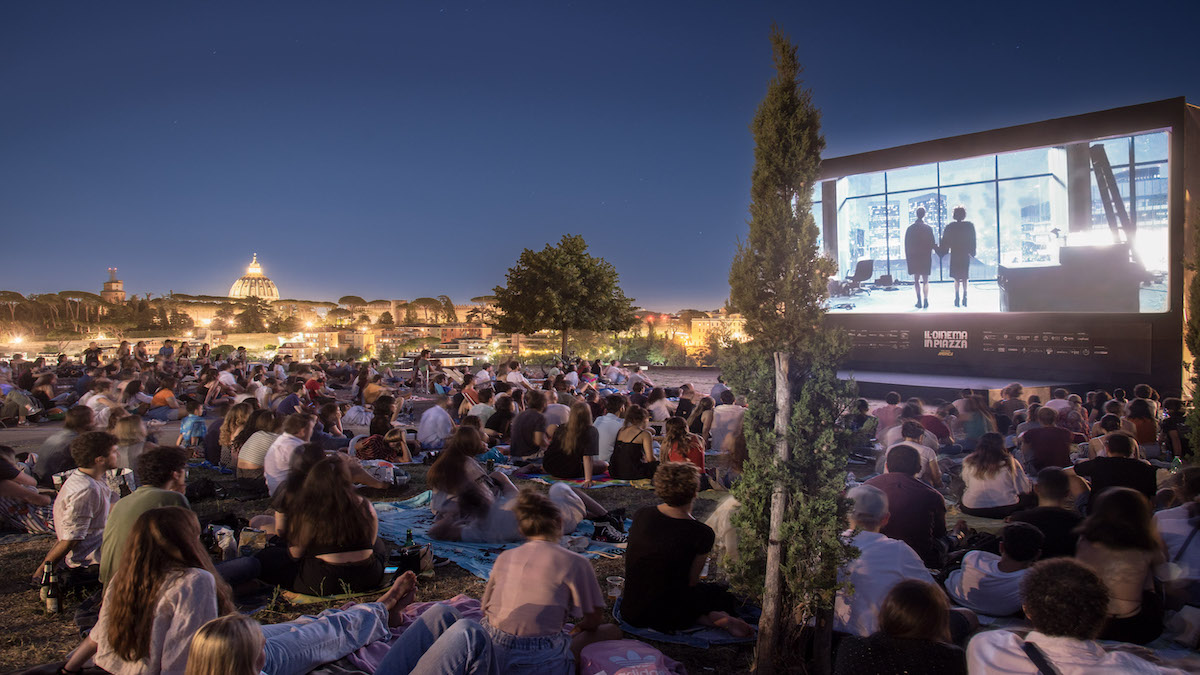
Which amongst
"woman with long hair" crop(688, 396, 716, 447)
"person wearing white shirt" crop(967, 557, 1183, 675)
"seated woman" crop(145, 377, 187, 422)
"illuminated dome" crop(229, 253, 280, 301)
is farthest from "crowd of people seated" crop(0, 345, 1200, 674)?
"illuminated dome" crop(229, 253, 280, 301)

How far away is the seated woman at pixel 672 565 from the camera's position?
3.82 meters

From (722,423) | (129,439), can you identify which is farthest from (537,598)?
(722,423)

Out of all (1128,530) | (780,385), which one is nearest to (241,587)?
(780,385)

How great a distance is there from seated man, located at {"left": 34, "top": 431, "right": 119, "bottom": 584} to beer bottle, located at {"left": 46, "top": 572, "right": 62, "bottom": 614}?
8 cm

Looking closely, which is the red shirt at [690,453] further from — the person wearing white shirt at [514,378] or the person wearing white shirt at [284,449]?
the person wearing white shirt at [514,378]

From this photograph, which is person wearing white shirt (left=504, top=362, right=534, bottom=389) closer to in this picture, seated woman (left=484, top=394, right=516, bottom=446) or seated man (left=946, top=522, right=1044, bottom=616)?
seated woman (left=484, top=394, right=516, bottom=446)

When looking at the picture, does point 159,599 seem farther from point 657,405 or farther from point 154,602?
point 657,405

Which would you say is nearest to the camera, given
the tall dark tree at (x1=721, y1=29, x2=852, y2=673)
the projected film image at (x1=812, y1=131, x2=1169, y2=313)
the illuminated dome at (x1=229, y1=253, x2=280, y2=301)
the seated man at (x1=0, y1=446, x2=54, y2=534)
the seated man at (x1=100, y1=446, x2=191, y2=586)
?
the tall dark tree at (x1=721, y1=29, x2=852, y2=673)

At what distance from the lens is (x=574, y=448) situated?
8.00 m

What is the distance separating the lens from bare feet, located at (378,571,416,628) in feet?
13.0

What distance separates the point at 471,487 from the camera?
5750mm

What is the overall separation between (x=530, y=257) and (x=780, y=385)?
85.1 feet

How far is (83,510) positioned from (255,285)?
190950 mm

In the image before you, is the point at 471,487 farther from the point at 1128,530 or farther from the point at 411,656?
Answer: the point at 1128,530
